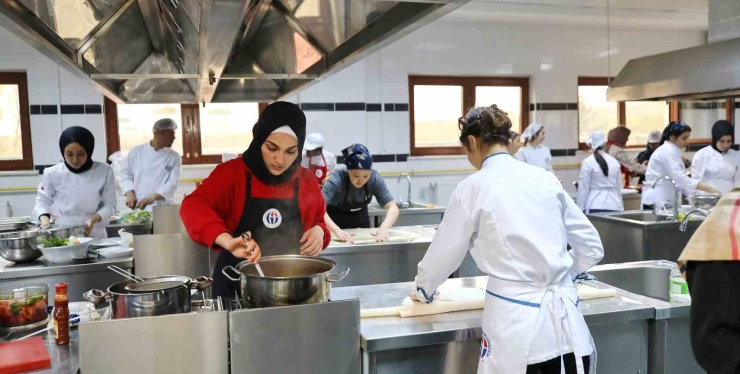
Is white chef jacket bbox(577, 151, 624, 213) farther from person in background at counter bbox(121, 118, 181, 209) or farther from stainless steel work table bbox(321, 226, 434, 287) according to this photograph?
person in background at counter bbox(121, 118, 181, 209)

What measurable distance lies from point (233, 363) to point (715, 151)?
5576 mm

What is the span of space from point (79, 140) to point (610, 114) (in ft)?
22.7

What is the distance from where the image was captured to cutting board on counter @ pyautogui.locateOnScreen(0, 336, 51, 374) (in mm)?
1530

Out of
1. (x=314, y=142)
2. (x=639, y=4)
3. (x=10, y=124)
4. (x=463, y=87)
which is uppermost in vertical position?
(x=639, y=4)

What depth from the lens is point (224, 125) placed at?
21.5ft

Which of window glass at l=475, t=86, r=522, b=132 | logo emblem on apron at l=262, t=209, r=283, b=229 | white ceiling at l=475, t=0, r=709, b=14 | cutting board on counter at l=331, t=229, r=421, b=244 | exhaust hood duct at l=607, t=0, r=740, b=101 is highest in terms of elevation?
white ceiling at l=475, t=0, r=709, b=14

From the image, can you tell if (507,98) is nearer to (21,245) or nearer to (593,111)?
(593,111)

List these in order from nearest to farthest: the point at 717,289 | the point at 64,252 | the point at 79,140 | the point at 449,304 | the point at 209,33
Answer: the point at 717,289, the point at 209,33, the point at 449,304, the point at 64,252, the point at 79,140

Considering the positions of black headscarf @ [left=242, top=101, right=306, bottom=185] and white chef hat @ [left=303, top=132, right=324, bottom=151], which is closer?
black headscarf @ [left=242, top=101, right=306, bottom=185]

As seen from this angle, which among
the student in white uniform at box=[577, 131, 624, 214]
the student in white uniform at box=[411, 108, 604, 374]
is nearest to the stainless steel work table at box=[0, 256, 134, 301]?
the student in white uniform at box=[411, 108, 604, 374]

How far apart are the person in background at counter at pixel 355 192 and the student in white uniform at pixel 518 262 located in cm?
194

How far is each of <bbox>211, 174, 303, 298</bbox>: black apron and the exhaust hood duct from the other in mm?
2274

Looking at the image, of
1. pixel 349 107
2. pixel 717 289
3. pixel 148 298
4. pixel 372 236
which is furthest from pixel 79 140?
pixel 717 289

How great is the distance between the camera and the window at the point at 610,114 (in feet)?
25.4
